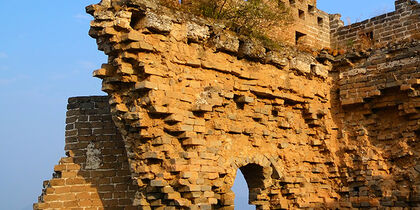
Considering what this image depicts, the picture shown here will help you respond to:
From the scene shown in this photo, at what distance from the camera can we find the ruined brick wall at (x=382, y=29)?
41.3ft

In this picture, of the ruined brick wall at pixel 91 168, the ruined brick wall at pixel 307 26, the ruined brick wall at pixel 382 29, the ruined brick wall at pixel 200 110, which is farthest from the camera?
the ruined brick wall at pixel 307 26

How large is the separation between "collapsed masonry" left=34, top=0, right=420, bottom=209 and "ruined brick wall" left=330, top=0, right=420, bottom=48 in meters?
0.03

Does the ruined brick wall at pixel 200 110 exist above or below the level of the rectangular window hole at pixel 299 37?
below

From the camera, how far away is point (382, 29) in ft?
43.0

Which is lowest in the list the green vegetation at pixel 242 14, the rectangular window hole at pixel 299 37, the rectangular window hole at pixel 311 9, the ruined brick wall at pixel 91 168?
the ruined brick wall at pixel 91 168

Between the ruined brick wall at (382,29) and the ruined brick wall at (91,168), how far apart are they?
617cm

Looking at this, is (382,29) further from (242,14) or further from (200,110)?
(200,110)

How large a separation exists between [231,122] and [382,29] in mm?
5390

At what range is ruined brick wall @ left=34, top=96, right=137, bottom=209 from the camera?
1035 centimetres

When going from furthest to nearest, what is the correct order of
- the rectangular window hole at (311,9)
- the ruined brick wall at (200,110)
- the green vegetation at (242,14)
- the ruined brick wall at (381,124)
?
the rectangular window hole at (311,9) < the ruined brick wall at (381,124) < the green vegetation at (242,14) < the ruined brick wall at (200,110)

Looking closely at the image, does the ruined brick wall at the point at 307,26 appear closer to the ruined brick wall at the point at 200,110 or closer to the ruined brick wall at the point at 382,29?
the ruined brick wall at the point at 382,29

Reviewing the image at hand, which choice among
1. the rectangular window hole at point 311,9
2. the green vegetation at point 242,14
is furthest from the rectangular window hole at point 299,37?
the green vegetation at point 242,14

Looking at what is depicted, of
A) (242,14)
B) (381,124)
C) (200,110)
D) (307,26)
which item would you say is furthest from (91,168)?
(307,26)

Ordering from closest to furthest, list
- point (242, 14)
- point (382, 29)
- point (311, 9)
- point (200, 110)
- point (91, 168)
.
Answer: point (200, 110) → point (242, 14) → point (91, 168) → point (382, 29) → point (311, 9)
